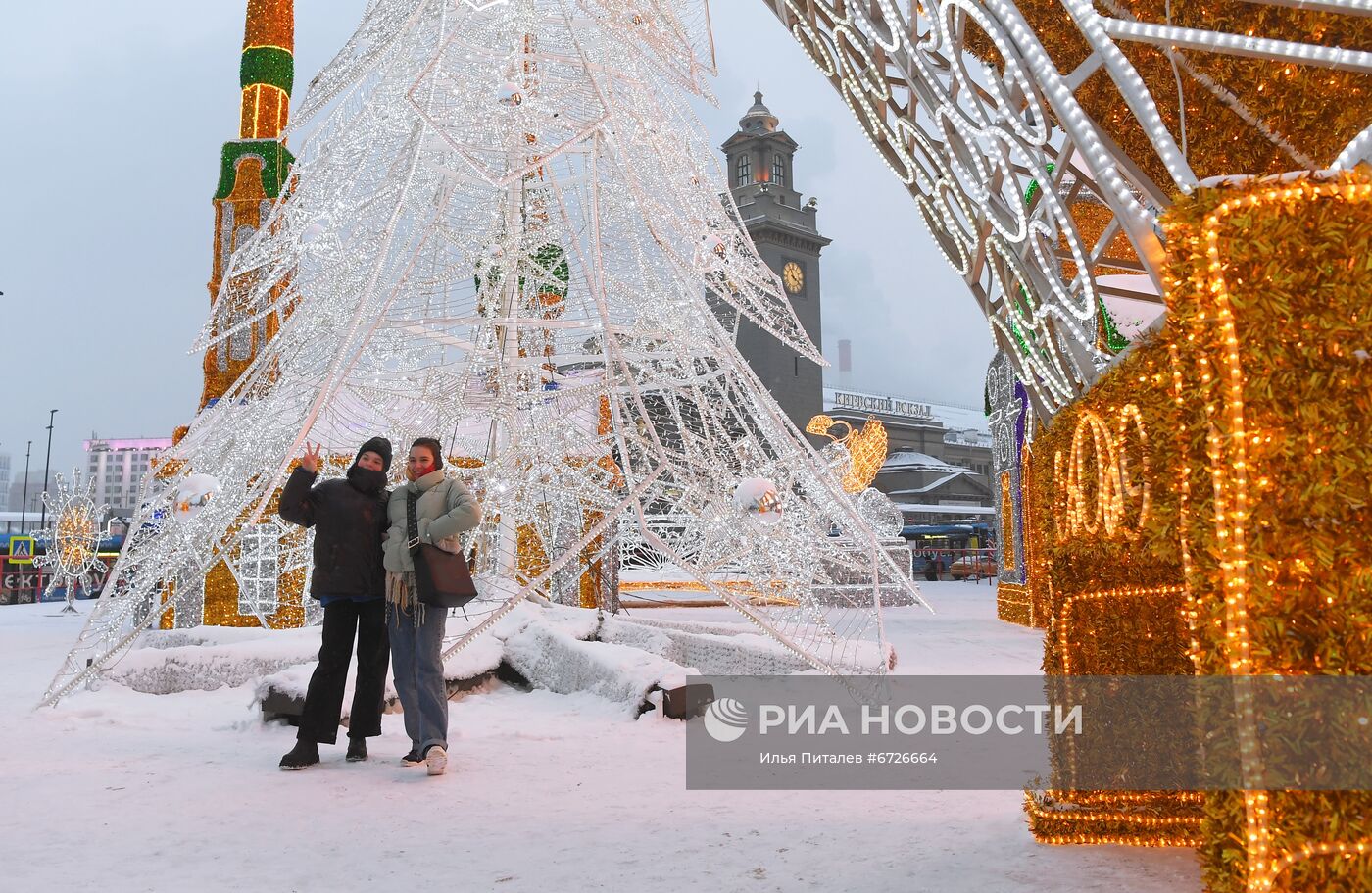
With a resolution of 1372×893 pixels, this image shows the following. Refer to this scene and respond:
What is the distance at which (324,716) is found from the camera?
13.5ft

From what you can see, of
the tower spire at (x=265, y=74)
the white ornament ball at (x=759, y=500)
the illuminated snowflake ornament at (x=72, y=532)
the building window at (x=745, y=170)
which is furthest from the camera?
the building window at (x=745, y=170)

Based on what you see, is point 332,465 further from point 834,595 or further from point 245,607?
point 834,595

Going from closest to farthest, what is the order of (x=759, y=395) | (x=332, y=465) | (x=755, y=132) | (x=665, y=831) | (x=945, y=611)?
(x=665, y=831)
(x=759, y=395)
(x=332, y=465)
(x=945, y=611)
(x=755, y=132)

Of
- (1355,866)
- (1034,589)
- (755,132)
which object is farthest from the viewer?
(755,132)

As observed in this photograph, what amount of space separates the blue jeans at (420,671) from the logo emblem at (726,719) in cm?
150

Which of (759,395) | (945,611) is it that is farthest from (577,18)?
(945,611)

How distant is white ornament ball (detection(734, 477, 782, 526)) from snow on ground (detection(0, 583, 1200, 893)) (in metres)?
1.26

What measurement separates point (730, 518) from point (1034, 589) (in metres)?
6.95

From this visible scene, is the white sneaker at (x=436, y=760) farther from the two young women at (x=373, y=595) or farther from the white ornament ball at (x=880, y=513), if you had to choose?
the white ornament ball at (x=880, y=513)

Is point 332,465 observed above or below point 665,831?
above

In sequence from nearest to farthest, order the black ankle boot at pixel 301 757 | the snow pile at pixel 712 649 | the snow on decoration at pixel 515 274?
the black ankle boot at pixel 301 757
the snow on decoration at pixel 515 274
the snow pile at pixel 712 649

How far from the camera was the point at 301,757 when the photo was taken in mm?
4016

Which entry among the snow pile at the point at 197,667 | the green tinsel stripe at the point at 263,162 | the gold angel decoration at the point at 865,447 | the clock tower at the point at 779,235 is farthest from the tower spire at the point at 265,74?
the clock tower at the point at 779,235

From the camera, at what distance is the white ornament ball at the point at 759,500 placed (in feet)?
16.8
